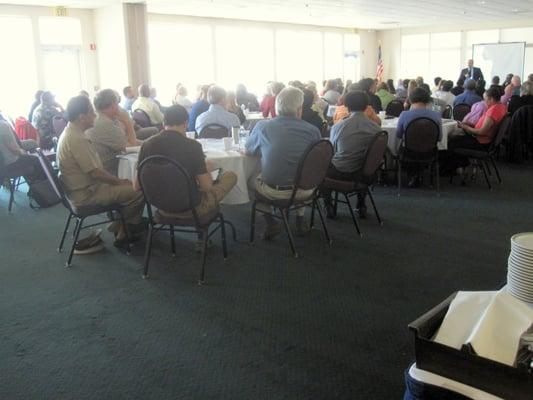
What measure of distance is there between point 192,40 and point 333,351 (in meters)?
11.9

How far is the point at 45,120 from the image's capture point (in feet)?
22.4

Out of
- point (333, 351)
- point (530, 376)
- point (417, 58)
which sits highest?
point (417, 58)

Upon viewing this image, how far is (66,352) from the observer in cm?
264

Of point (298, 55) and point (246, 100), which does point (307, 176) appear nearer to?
point (246, 100)

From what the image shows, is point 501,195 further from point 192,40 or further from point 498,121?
point 192,40

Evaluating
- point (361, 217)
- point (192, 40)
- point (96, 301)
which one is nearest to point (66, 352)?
point (96, 301)

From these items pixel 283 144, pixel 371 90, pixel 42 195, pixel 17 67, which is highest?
pixel 17 67

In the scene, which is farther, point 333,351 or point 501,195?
point 501,195

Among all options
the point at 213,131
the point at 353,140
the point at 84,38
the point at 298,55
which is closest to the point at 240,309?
the point at 353,140

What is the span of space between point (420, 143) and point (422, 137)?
75mm

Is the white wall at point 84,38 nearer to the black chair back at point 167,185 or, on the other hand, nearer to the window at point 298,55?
the window at point 298,55

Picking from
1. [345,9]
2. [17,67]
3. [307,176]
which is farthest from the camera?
[345,9]

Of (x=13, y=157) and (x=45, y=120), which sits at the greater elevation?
(x=45, y=120)

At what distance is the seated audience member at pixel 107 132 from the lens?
4266 millimetres
